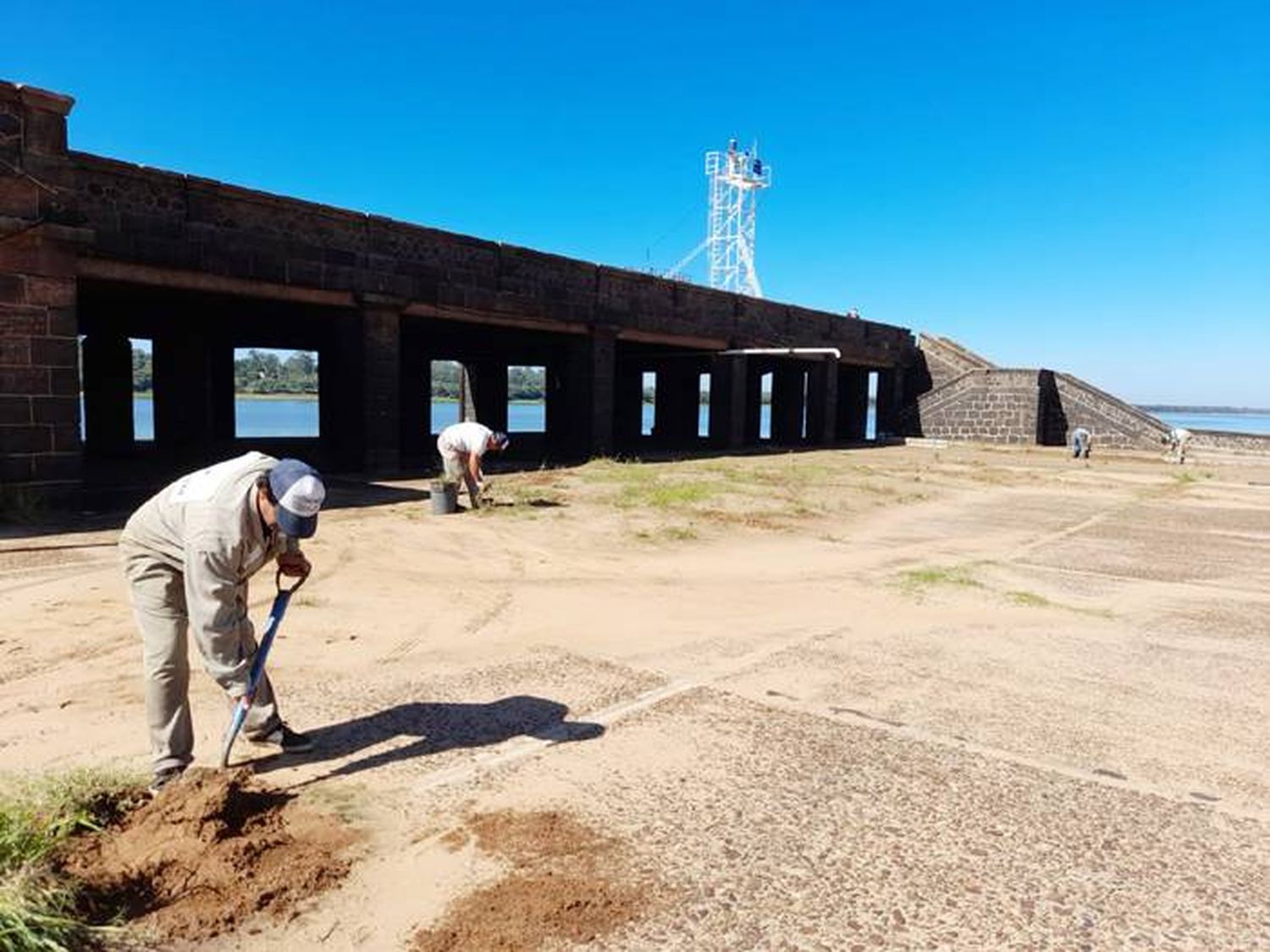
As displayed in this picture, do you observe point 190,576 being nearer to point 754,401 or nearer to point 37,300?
point 37,300

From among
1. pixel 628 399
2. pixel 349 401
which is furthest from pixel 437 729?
pixel 628 399

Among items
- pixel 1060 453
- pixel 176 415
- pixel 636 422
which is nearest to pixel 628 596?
pixel 176 415

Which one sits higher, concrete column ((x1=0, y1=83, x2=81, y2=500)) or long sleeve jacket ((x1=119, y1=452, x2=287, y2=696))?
concrete column ((x1=0, y1=83, x2=81, y2=500))

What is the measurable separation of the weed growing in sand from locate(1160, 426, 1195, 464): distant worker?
110ft

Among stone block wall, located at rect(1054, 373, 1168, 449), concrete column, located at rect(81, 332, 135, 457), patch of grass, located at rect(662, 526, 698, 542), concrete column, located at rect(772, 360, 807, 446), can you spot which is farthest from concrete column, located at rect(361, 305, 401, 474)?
Result: stone block wall, located at rect(1054, 373, 1168, 449)

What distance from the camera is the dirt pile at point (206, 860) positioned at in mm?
2840

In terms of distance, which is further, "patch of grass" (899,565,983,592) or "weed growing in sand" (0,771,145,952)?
"patch of grass" (899,565,983,592)

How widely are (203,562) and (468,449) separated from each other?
896cm

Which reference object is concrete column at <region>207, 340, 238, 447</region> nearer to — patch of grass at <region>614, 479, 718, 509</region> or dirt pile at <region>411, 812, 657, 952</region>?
patch of grass at <region>614, 479, 718, 509</region>

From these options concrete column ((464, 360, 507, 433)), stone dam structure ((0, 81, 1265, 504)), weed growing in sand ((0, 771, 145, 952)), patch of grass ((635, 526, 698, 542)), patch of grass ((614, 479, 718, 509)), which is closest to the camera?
weed growing in sand ((0, 771, 145, 952))

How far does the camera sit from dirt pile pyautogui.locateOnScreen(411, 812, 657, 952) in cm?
279

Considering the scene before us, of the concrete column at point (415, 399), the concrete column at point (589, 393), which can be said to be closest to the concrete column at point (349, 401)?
the concrete column at point (589, 393)

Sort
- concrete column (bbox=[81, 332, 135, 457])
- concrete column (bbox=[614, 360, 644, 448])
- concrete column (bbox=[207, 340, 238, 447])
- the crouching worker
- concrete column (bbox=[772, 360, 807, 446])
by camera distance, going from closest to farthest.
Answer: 1. the crouching worker
2. concrete column (bbox=[81, 332, 135, 457])
3. concrete column (bbox=[207, 340, 238, 447])
4. concrete column (bbox=[614, 360, 644, 448])
5. concrete column (bbox=[772, 360, 807, 446])

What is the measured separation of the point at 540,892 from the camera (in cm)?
302
